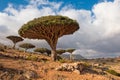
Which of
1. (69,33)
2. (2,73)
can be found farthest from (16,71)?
(69,33)

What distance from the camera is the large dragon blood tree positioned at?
99.7 ft

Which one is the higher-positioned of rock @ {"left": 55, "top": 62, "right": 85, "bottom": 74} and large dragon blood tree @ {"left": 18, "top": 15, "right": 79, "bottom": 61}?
large dragon blood tree @ {"left": 18, "top": 15, "right": 79, "bottom": 61}

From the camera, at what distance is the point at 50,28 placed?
31.1 m

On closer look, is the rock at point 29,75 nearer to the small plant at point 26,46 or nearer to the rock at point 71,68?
the rock at point 71,68

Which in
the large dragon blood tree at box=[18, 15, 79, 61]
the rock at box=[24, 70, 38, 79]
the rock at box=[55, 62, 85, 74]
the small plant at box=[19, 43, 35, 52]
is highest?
the small plant at box=[19, 43, 35, 52]

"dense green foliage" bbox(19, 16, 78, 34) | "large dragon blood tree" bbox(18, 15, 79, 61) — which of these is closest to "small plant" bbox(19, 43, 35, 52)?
"large dragon blood tree" bbox(18, 15, 79, 61)

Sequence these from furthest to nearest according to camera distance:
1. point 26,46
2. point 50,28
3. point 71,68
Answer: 1. point 26,46
2. point 50,28
3. point 71,68

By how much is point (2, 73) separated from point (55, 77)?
16.2 ft

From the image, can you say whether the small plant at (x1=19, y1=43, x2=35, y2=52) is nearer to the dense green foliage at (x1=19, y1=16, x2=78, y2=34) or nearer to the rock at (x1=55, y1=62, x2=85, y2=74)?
the dense green foliage at (x1=19, y1=16, x2=78, y2=34)

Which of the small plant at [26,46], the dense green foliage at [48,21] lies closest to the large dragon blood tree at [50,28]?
the dense green foliage at [48,21]

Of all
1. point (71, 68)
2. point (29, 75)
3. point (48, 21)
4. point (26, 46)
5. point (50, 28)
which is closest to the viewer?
point (29, 75)

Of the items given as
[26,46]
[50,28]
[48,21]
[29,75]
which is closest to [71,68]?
[29,75]

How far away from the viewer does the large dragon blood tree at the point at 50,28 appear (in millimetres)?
30375

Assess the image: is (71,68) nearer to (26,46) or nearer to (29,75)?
(29,75)
